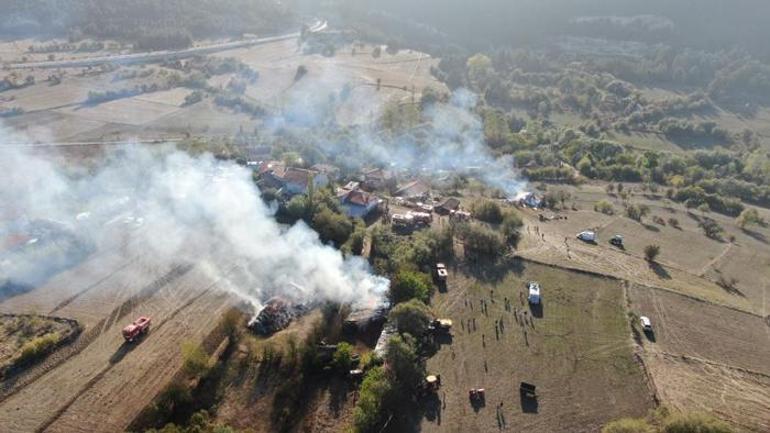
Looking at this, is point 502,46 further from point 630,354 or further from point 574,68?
point 630,354

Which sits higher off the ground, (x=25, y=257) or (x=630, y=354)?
(x=25, y=257)

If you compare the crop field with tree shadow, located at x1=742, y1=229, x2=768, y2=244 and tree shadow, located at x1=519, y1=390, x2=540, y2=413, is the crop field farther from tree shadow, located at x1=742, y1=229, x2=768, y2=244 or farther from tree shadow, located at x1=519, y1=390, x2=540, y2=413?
tree shadow, located at x1=742, y1=229, x2=768, y2=244

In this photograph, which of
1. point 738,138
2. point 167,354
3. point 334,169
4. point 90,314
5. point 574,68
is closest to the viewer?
point 167,354

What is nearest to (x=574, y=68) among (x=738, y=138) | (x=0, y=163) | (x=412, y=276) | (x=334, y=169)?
(x=738, y=138)

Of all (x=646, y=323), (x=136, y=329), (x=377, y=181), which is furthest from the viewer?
(x=377, y=181)

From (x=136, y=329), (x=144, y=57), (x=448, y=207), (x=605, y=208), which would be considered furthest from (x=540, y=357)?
(x=144, y=57)

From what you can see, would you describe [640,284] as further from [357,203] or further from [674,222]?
[357,203]
